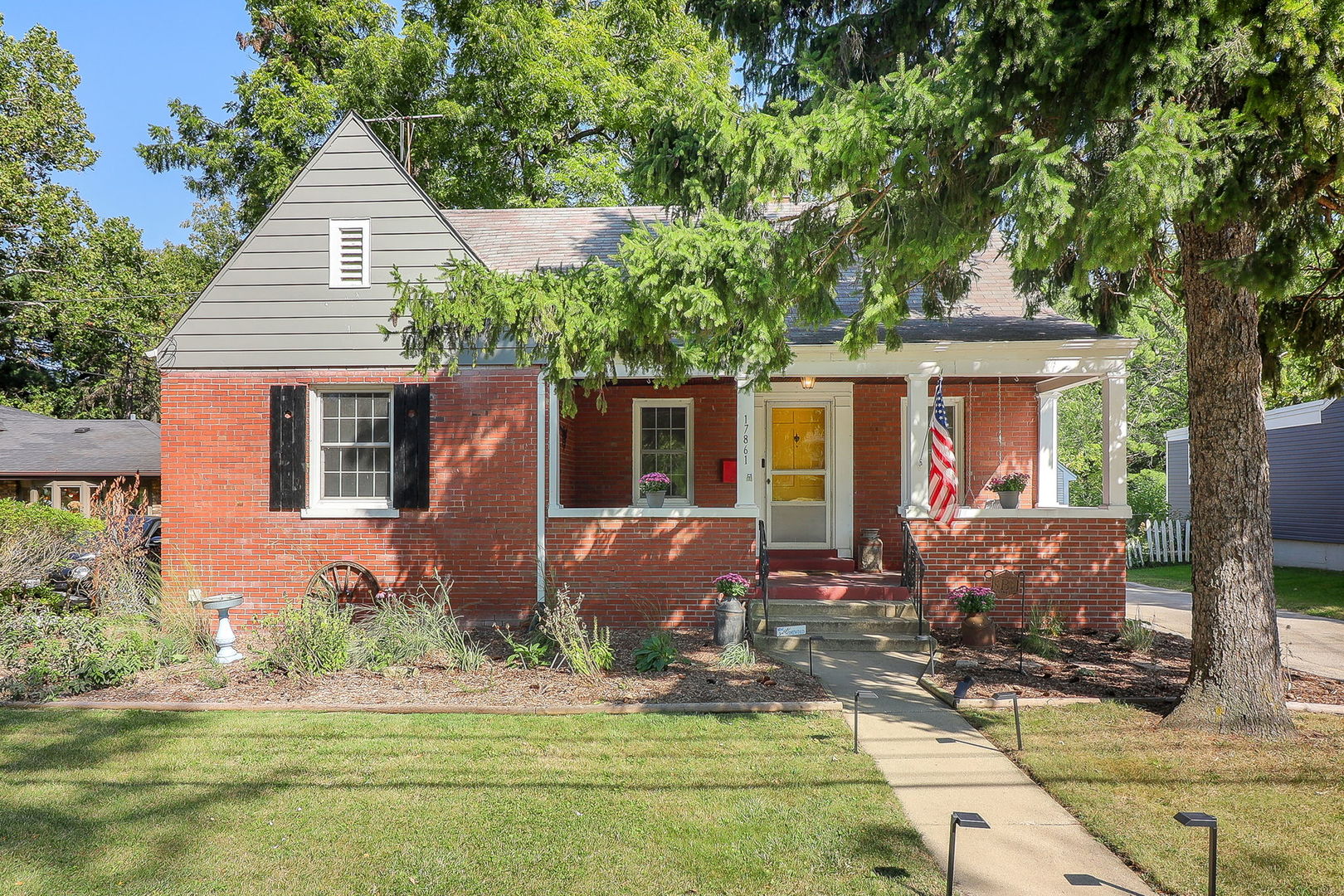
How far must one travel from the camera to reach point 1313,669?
26.8 ft

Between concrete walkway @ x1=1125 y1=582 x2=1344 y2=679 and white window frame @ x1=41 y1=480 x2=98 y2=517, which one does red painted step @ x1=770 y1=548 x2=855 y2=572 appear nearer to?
concrete walkway @ x1=1125 y1=582 x2=1344 y2=679

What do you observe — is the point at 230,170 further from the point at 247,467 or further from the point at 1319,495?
the point at 1319,495

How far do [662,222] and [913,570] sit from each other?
5801 millimetres

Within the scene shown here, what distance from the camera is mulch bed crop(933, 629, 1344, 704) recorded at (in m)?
7.05

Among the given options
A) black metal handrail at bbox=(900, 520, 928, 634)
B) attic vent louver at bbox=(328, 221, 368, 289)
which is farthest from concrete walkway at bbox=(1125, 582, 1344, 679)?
attic vent louver at bbox=(328, 221, 368, 289)

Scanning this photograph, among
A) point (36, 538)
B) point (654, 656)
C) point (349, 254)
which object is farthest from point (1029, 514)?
point (36, 538)

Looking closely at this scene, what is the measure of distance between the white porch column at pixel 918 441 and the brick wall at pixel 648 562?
208 cm

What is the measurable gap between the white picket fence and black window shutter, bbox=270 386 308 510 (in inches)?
783

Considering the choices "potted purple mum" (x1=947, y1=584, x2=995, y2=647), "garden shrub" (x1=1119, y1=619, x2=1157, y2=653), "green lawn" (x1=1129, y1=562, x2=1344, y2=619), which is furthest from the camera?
"green lawn" (x1=1129, y1=562, x2=1344, y2=619)

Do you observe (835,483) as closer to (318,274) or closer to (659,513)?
(659,513)

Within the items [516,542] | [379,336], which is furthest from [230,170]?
[516,542]

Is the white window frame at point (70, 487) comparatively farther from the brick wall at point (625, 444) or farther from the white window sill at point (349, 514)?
the brick wall at point (625, 444)

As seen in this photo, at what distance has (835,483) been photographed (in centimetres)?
1180

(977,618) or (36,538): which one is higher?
(36,538)
